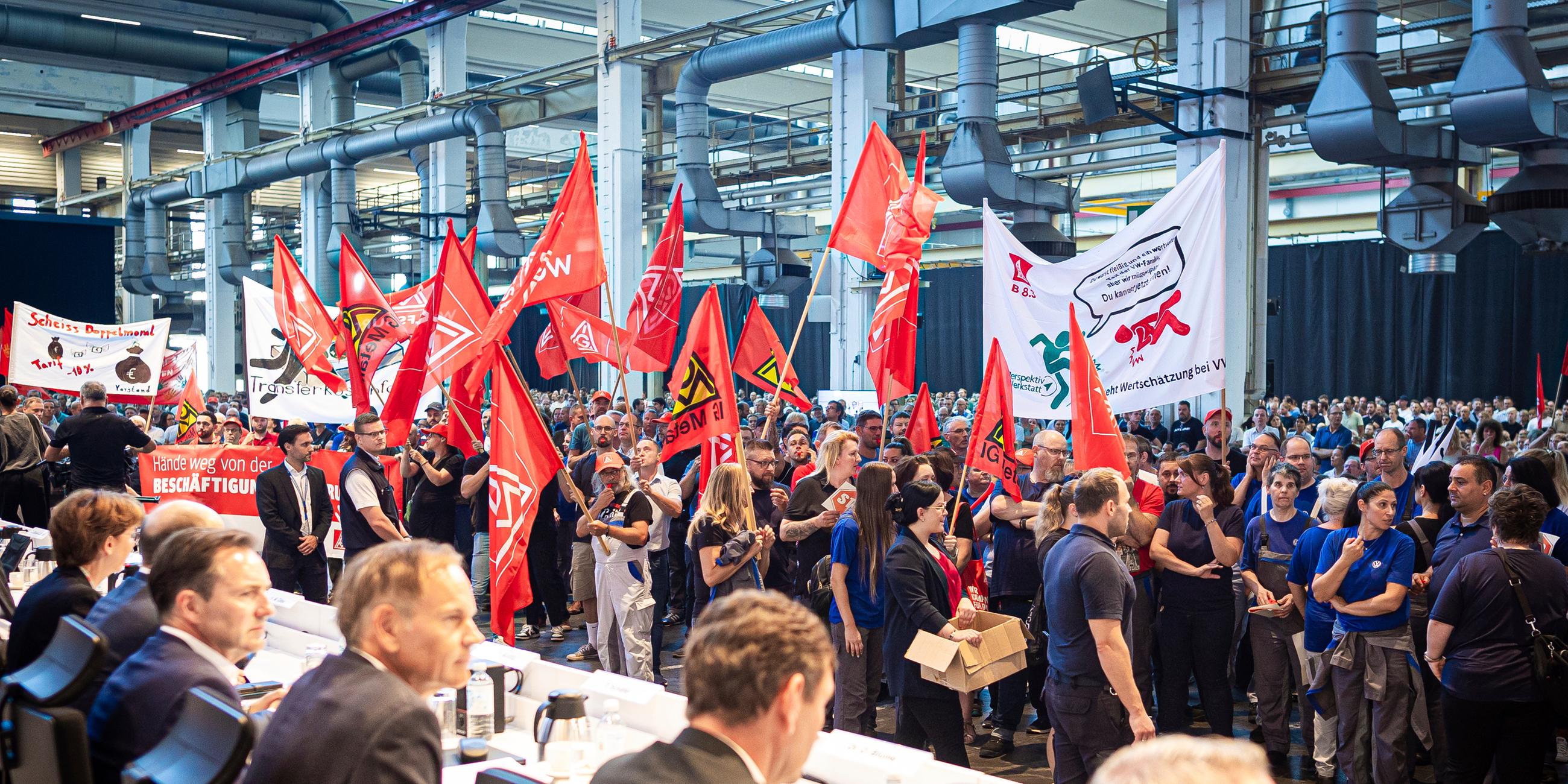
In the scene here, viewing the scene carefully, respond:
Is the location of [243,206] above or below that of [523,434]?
above

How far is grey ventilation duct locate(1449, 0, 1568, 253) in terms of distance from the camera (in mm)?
11188

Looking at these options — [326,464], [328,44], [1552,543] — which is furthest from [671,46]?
[1552,543]

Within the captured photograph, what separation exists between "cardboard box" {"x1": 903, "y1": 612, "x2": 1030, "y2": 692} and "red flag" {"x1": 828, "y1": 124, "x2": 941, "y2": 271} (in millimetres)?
3411

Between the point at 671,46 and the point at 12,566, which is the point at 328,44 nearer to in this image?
the point at 671,46

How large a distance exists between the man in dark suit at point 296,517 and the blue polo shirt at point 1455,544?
254 inches

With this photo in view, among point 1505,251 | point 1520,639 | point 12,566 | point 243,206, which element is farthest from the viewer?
point 243,206

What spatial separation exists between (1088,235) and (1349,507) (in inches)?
925

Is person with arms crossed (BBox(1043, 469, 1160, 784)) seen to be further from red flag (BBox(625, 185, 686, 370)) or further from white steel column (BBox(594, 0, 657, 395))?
white steel column (BBox(594, 0, 657, 395))

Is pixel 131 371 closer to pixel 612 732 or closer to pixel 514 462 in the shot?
pixel 514 462

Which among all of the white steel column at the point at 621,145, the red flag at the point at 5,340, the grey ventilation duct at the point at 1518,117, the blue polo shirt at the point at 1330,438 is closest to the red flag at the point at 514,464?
the grey ventilation duct at the point at 1518,117

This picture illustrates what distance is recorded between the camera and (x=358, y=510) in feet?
26.4

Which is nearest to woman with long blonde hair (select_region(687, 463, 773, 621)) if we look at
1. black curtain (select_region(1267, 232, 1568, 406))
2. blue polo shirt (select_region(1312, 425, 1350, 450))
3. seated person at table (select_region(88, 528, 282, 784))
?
seated person at table (select_region(88, 528, 282, 784))

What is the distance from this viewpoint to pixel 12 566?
7035 millimetres

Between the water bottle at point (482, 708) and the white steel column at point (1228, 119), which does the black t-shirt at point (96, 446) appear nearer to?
the water bottle at point (482, 708)
